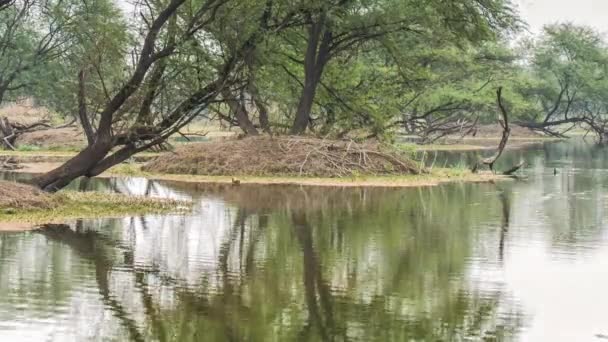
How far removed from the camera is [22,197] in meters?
19.3

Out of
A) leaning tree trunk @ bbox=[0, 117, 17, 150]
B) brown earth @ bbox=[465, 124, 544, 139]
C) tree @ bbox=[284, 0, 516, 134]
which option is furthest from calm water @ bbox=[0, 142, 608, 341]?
brown earth @ bbox=[465, 124, 544, 139]

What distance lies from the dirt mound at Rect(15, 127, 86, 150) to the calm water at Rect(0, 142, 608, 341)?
28.6m

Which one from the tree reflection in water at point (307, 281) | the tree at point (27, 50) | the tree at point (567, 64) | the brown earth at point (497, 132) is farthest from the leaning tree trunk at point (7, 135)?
the brown earth at point (497, 132)

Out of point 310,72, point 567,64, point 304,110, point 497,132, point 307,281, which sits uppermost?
point 567,64

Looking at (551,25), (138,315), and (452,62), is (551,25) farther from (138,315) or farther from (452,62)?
(138,315)

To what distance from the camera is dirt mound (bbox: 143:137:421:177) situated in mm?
32844

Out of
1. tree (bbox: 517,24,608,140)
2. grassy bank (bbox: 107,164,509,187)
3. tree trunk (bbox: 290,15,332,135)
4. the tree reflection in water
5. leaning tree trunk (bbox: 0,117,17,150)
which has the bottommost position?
the tree reflection in water

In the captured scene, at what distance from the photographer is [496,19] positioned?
1364 inches

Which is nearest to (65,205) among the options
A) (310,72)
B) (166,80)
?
(166,80)

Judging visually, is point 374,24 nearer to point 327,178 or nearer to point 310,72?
point 310,72

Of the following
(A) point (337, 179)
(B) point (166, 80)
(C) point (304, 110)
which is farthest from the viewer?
(C) point (304, 110)

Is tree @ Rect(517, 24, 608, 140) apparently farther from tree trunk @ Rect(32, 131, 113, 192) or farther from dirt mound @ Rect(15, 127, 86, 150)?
tree trunk @ Rect(32, 131, 113, 192)

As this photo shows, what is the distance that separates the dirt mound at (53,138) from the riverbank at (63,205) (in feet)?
90.3

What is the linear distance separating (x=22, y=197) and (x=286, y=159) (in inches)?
579
